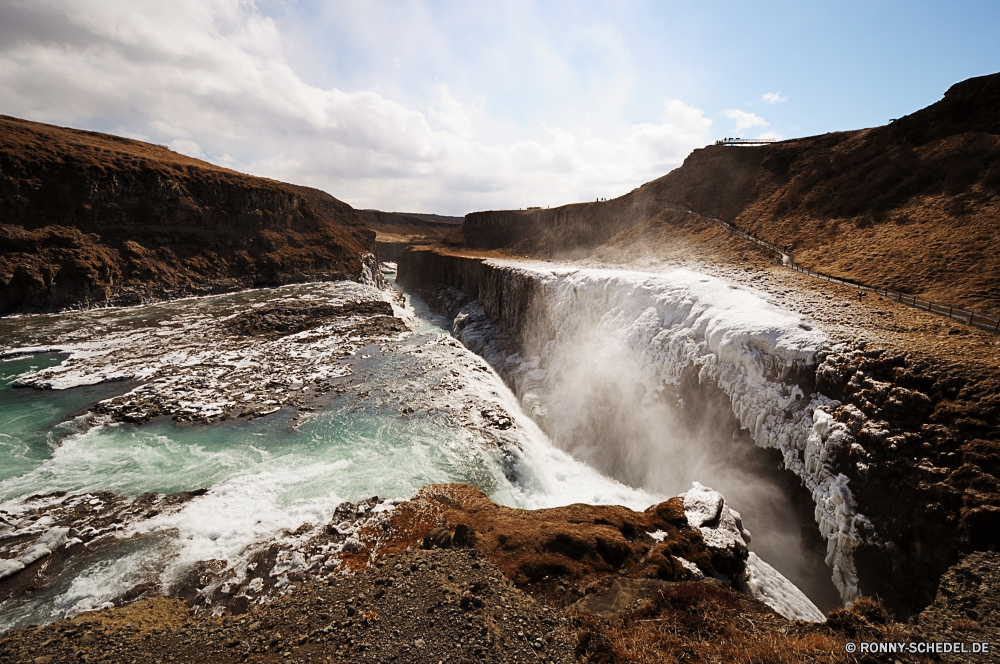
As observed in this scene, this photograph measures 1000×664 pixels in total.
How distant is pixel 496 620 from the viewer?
18.7ft

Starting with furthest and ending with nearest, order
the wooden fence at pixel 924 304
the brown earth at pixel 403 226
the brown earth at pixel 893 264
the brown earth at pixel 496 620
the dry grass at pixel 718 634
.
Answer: the brown earth at pixel 403 226, the wooden fence at pixel 924 304, the brown earth at pixel 893 264, the brown earth at pixel 496 620, the dry grass at pixel 718 634

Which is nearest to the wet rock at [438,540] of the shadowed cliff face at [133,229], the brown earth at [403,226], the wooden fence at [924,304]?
the wooden fence at [924,304]

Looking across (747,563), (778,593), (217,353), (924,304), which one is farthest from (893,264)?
(217,353)

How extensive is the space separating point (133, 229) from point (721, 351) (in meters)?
51.6

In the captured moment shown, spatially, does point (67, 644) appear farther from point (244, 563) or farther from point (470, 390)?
point (470, 390)

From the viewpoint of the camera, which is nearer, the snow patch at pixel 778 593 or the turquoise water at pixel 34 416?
the snow patch at pixel 778 593

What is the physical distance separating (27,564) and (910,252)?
29506mm

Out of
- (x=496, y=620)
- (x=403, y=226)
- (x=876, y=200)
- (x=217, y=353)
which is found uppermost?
(x=403, y=226)

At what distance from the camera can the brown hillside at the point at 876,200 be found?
14.0m

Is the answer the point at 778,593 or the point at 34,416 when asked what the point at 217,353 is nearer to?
the point at 34,416

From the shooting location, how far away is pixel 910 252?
15.2 meters

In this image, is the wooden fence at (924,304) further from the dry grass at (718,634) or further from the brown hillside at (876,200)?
the dry grass at (718,634)

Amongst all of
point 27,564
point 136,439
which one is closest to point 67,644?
point 27,564

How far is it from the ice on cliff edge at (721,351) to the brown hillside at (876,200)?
6.13 metres
